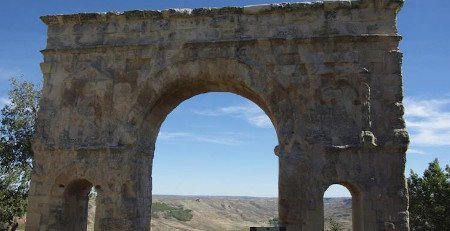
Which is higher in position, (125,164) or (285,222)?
(125,164)

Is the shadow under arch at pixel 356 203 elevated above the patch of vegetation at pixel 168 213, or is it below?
above

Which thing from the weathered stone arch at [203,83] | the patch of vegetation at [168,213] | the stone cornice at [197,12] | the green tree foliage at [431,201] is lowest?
the patch of vegetation at [168,213]

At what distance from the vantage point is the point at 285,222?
821 cm

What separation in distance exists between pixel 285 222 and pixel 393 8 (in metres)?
4.77

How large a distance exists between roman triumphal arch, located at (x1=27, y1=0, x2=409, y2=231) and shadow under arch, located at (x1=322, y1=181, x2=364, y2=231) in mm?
41

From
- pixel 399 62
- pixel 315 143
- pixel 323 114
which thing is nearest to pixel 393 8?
pixel 399 62

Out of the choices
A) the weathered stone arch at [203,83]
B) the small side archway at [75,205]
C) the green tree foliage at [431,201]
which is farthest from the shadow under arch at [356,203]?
the green tree foliage at [431,201]

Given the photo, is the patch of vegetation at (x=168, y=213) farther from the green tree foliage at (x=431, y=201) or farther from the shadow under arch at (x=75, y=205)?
the shadow under arch at (x=75, y=205)

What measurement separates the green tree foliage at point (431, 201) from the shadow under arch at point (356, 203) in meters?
9.12

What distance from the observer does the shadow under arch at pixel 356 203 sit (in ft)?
27.2

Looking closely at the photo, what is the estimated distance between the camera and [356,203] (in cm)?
873

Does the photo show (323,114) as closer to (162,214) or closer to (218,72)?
(218,72)

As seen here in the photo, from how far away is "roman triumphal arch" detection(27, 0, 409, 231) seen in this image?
328 inches

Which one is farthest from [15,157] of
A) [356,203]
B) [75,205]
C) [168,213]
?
[168,213]
